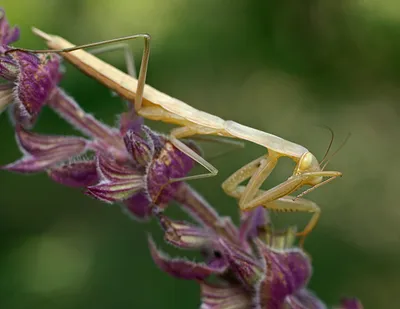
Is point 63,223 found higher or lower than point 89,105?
lower

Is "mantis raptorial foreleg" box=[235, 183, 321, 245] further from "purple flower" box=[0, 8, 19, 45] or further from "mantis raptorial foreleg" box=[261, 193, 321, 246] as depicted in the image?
"purple flower" box=[0, 8, 19, 45]

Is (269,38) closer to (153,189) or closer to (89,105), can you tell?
(89,105)

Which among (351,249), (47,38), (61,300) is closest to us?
(47,38)

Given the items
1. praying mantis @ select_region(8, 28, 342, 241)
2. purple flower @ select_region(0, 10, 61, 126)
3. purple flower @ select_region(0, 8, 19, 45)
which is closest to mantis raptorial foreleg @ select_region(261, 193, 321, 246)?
praying mantis @ select_region(8, 28, 342, 241)

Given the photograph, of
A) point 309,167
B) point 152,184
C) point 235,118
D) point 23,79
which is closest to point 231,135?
point 309,167

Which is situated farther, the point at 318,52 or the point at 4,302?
the point at 318,52

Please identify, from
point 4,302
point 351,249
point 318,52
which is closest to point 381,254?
point 351,249
